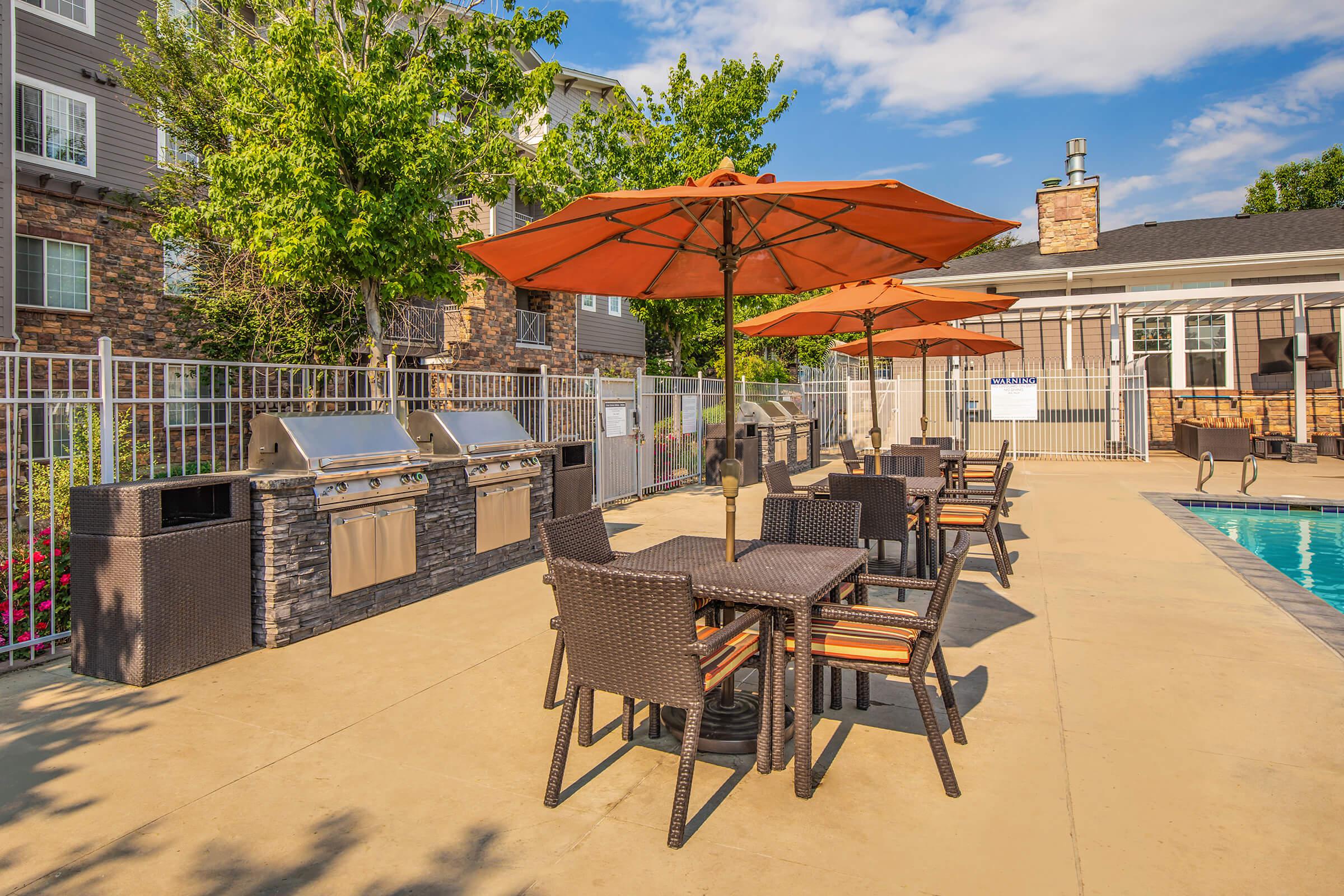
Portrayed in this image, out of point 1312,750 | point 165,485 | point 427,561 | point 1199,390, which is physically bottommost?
point 1312,750

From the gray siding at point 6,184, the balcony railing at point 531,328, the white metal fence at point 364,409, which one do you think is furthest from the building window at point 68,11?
the balcony railing at point 531,328

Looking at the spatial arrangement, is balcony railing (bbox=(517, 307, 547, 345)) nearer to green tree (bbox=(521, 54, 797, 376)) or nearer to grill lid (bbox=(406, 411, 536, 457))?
green tree (bbox=(521, 54, 797, 376))

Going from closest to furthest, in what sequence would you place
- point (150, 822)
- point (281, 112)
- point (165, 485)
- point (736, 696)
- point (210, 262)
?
point (150, 822)
point (736, 696)
point (165, 485)
point (281, 112)
point (210, 262)

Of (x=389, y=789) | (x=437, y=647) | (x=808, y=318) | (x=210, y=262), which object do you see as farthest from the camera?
(x=210, y=262)

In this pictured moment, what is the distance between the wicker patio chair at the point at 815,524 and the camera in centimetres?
423

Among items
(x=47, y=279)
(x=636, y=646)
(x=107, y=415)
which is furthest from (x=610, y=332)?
(x=636, y=646)

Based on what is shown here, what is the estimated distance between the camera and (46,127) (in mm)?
12859

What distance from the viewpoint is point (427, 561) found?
5973mm

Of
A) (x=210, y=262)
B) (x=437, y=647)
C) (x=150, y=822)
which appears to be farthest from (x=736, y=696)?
(x=210, y=262)

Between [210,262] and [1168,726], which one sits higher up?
[210,262]

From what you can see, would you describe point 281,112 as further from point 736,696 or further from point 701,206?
point 736,696

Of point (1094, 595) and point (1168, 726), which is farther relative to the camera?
point (1094, 595)

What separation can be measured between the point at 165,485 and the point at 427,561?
2.09 metres

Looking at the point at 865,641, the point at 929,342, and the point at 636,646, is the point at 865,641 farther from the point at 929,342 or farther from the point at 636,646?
the point at 929,342
